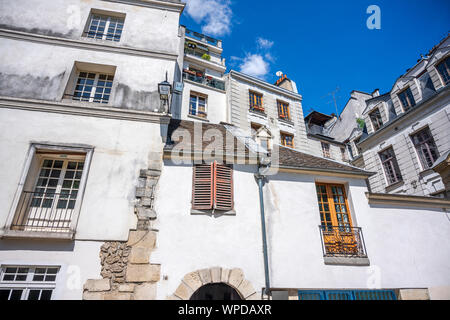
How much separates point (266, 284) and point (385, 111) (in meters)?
14.5

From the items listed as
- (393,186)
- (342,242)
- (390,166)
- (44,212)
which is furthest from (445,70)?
(44,212)

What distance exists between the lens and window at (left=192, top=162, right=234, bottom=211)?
261 inches

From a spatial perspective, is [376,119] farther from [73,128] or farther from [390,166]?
[73,128]

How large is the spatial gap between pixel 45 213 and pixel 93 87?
13.5ft

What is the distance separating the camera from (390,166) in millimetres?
15078

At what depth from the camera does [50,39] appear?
8.11 m

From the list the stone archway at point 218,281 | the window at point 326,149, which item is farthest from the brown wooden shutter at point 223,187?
the window at point 326,149

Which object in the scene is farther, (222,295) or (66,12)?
(222,295)

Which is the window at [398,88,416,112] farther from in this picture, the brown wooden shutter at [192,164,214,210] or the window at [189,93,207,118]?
the brown wooden shutter at [192,164,214,210]

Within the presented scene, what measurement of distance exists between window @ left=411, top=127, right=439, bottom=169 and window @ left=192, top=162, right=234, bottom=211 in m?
11.6

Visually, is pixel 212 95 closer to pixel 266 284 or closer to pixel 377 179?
pixel 377 179
